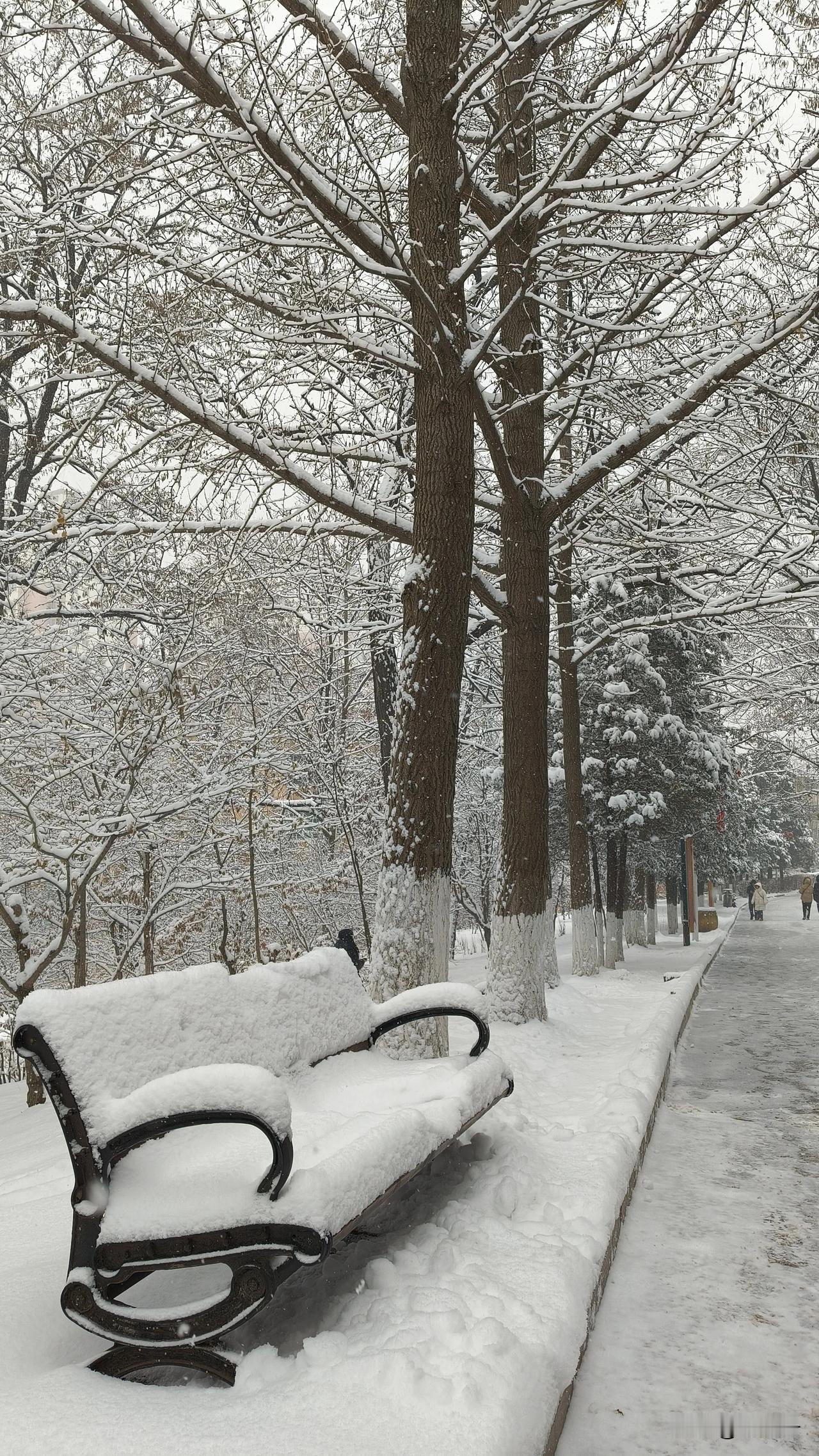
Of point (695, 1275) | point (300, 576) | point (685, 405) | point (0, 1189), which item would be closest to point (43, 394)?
point (300, 576)

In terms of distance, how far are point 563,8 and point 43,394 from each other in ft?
26.1

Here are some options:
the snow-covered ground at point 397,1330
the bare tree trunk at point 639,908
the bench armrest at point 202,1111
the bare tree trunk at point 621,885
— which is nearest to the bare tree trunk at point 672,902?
the bare tree trunk at point 639,908

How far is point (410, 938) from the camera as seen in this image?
21.5 ft

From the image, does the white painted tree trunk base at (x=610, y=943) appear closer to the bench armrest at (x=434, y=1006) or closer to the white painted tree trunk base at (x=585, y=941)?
the white painted tree trunk base at (x=585, y=941)

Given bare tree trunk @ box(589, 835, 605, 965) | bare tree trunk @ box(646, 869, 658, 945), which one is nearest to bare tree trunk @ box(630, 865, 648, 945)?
bare tree trunk @ box(646, 869, 658, 945)

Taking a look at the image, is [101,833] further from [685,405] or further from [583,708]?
[583,708]

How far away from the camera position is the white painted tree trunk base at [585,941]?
1744 cm

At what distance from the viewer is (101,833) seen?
9602 millimetres

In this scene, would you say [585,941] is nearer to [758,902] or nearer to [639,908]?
[639,908]

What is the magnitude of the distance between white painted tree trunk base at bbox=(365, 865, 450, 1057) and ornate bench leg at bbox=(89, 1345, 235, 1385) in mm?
3729

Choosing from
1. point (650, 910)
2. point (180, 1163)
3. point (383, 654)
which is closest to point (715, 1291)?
point (180, 1163)

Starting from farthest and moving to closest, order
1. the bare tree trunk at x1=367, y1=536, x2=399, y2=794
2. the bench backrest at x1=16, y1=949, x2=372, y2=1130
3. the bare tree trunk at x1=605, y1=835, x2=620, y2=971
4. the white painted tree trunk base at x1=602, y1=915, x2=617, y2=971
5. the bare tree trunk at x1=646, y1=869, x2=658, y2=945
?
the bare tree trunk at x1=646, y1=869, x2=658, y2=945 < the bare tree trunk at x1=605, y1=835, x2=620, y2=971 < the white painted tree trunk base at x1=602, y1=915, x2=617, y2=971 < the bare tree trunk at x1=367, y1=536, x2=399, y2=794 < the bench backrest at x1=16, y1=949, x2=372, y2=1130

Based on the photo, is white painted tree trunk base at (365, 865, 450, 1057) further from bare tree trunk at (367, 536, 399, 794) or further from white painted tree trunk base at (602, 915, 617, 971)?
white painted tree trunk base at (602, 915, 617, 971)

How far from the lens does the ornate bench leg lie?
2682mm
